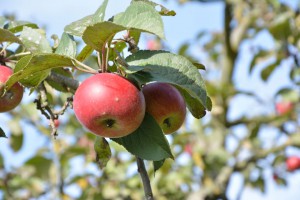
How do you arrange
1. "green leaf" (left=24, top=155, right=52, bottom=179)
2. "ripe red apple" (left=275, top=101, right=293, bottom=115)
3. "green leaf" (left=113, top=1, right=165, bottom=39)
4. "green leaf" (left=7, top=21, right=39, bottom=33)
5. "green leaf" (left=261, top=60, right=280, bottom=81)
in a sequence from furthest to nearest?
"ripe red apple" (left=275, top=101, right=293, bottom=115) → "green leaf" (left=261, top=60, right=280, bottom=81) → "green leaf" (left=24, top=155, right=52, bottom=179) → "green leaf" (left=7, top=21, right=39, bottom=33) → "green leaf" (left=113, top=1, right=165, bottom=39)

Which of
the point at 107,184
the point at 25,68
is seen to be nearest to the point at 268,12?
the point at 107,184

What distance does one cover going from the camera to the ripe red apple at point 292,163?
3.38 m

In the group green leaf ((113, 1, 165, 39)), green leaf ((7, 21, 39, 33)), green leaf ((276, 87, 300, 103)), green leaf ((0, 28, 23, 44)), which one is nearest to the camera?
green leaf ((113, 1, 165, 39))

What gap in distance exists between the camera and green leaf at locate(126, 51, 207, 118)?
2.50 ft

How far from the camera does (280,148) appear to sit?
2.61 m

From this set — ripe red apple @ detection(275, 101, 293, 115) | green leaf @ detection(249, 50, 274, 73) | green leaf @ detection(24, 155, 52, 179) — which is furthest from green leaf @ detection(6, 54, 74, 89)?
ripe red apple @ detection(275, 101, 293, 115)

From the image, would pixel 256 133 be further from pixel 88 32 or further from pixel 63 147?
pixel 88 32

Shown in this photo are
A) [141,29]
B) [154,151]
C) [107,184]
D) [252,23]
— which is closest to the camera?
[141,29]

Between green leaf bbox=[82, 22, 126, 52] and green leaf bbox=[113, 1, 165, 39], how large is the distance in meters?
0.02

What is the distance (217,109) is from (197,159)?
1.10ft

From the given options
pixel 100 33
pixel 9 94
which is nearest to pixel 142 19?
pixel 100 33

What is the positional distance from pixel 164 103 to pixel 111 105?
0.10 meters

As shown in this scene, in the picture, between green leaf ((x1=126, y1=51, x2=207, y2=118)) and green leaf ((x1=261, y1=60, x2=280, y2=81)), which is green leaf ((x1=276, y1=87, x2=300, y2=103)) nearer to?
green leaf ((x1=261, y1=60, x2=280, y2=81))

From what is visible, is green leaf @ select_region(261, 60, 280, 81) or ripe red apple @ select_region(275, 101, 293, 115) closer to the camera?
green leaf @ select_region(261, 60, 280, 81)
